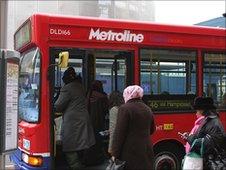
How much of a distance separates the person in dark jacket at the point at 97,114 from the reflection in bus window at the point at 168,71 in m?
0.69

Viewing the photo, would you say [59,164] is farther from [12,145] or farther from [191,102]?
[12,145]

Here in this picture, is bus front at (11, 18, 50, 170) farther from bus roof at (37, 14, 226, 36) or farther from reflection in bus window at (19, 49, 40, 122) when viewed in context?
bus roof at (37, 14, 226, 36)

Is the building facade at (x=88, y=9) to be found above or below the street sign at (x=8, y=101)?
above

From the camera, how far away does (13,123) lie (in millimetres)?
4371

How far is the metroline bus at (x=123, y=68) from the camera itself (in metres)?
6.82

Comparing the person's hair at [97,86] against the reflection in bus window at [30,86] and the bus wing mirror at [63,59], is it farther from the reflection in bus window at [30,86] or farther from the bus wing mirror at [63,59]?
the bus wing mirror at [63,59]

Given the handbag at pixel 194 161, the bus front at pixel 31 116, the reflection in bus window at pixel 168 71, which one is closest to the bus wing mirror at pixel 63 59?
the bus front at pixel 31 116

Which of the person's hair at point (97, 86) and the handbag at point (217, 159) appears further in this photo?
the person's hair at point (97, 86)

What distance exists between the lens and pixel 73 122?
23.2ft

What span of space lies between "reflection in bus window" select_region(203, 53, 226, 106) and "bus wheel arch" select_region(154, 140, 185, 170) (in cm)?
106

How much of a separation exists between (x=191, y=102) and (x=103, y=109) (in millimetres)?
1478

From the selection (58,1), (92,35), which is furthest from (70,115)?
(58,1)

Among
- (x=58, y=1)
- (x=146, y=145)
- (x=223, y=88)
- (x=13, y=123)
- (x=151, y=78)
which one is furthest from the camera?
(x=58, y=1)

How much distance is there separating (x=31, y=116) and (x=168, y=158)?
235 centimetres
